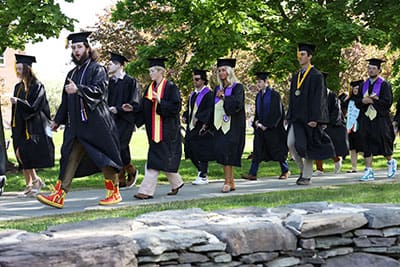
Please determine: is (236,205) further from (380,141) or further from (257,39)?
(257,39)

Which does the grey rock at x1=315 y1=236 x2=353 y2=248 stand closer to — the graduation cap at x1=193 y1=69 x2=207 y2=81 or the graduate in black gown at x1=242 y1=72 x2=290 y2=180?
the graduation cap at x1=193 y1=69 x2=207 y2=81

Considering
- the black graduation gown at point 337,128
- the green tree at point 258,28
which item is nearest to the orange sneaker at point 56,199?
the black graduation gown at point 337,128

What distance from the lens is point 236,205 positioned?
753cm

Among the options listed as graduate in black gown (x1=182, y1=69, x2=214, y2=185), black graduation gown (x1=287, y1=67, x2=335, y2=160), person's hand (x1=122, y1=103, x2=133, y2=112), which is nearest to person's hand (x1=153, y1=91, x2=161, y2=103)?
person's hand (x1=122, y1=103, x2=133, y2=112)

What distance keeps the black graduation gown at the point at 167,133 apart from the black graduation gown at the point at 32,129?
1.61 m

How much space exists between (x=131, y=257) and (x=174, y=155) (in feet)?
14.2

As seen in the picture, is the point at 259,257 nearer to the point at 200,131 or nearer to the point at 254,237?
the point at 254,237

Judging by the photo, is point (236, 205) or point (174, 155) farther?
point (174, 155)

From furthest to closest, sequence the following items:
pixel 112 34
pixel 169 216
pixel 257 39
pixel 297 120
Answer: pixel 112 34 → pixel 257 39 → pixel 297 120 → pixel 169 216

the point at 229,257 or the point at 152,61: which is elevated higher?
the point at 152,61

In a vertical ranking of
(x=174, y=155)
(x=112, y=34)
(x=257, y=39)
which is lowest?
(x=174, y=155)

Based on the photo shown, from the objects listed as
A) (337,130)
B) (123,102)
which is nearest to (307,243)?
(123,102)

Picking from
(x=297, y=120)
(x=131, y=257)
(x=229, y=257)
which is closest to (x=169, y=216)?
(x=229, y=257)

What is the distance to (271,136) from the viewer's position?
12648 millimetres
